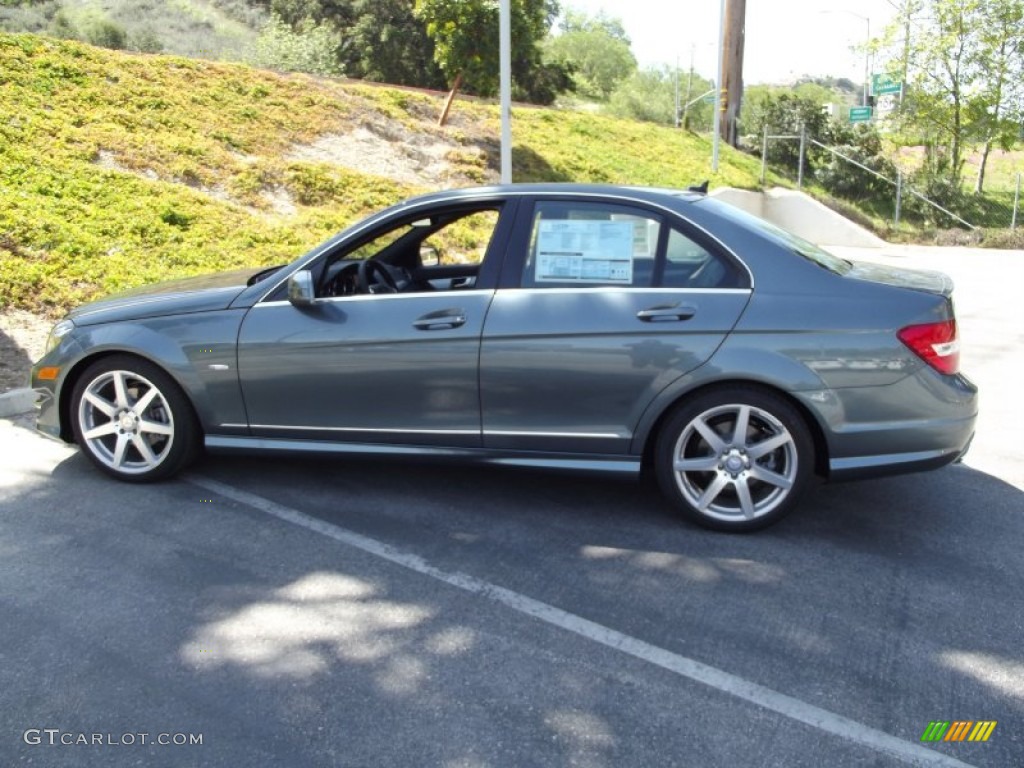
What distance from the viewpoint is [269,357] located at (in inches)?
188

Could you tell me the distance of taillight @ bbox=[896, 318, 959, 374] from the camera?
4242 mm

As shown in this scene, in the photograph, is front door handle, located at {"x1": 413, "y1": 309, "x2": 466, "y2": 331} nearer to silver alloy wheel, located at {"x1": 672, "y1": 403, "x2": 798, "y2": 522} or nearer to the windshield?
silver alloy wheel, located at {"x1": 672, "y1": 403, "x2": 798, "y2": 522}

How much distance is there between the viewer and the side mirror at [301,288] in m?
4.66

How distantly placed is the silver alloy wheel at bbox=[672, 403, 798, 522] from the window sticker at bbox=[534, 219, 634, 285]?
0.79 m

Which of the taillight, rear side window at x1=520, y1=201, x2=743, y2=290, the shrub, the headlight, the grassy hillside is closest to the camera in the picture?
the taillight

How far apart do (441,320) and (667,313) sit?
42.0 inches

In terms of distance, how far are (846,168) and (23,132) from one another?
2185 cm

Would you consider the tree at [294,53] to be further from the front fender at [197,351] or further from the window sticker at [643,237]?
the window sticker at [643,237]

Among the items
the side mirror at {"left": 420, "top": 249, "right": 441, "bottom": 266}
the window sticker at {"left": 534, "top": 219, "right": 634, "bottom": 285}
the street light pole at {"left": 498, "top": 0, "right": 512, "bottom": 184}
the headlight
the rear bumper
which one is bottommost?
the rear bumper

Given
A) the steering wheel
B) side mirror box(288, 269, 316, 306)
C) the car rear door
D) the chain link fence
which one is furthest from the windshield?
the chain link fence

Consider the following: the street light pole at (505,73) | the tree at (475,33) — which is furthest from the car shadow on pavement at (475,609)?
the tree at (475,33)

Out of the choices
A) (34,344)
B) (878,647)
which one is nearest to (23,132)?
(34,344)

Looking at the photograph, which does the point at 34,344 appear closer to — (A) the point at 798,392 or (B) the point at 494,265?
(B) the point at 494,265

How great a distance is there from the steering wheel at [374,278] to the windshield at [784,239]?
171 cm
